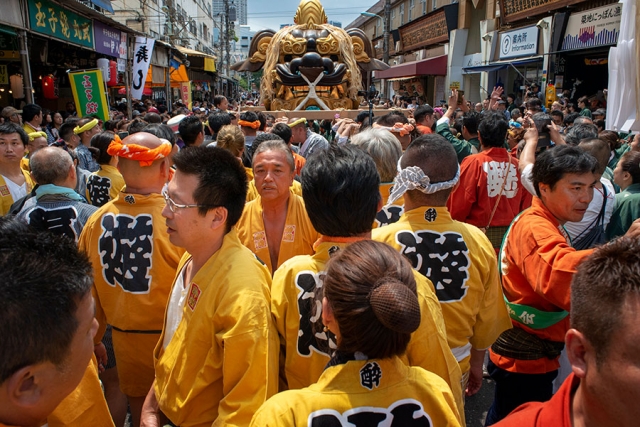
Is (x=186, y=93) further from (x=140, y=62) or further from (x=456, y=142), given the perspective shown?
(x=456, y=142)

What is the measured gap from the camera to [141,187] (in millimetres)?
2723

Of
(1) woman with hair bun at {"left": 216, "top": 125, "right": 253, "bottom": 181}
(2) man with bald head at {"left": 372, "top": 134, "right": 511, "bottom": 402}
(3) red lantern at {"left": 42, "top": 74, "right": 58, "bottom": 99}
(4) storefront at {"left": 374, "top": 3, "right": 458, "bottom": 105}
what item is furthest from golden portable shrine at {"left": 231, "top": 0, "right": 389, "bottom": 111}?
(4) storefront at {"left": 374, "top": 3, "right": 458, "bottom": 105}

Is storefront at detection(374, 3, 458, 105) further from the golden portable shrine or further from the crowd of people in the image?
the crowd of people

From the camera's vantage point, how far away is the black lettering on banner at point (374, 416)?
1.32 meters

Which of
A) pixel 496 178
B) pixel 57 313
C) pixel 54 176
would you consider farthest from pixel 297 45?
pixel 57 313

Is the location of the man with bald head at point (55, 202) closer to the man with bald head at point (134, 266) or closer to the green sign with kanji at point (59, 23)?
the man with bald head at point (134, 266)

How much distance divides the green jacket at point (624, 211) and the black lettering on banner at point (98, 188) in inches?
162

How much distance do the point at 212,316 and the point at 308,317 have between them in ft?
1.19

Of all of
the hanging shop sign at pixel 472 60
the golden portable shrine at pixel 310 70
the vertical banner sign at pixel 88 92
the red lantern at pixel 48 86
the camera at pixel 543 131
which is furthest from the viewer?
the hanging shop sign at pixel 472 60

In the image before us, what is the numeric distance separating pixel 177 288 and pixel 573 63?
15.8 meters

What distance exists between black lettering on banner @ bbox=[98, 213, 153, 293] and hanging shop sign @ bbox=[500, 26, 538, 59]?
1597cm

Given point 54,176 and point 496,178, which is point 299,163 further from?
point 54,176

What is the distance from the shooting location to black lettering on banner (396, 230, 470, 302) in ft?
7.45

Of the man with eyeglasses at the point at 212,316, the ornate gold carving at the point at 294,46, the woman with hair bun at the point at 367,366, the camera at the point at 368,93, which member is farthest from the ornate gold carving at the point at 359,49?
the woman with hair bun at the point at 367,366
